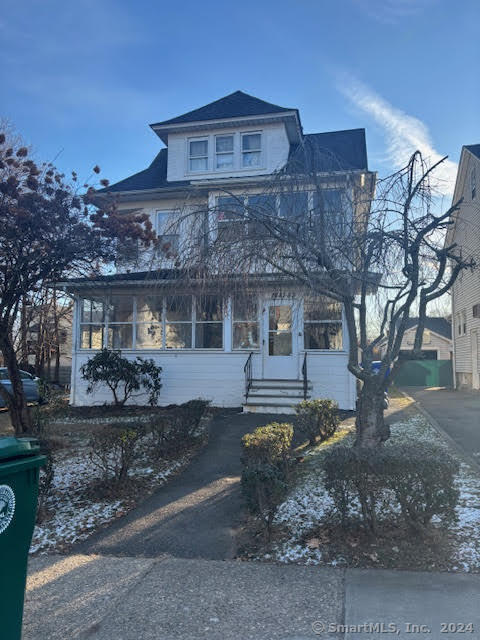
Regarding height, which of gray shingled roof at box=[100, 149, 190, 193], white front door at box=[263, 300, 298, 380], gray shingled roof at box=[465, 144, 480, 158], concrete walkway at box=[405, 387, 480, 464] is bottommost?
concrete walkway at box=[405, 387, 480, 464]

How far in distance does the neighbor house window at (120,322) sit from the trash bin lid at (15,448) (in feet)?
38.6

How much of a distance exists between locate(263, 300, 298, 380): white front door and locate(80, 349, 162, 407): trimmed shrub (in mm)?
3065

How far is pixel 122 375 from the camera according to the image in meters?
12.4

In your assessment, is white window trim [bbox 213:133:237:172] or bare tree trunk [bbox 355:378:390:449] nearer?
bare tree trunk [bbox 355:378:390:449]

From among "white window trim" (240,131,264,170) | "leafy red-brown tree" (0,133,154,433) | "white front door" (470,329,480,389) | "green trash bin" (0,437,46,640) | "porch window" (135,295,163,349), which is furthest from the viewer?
"white front door" (470,329,480,389)

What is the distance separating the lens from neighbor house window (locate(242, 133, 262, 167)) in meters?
15.2

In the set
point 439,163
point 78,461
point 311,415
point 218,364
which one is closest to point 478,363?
point 218,364

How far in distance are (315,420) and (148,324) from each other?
23.9 feet

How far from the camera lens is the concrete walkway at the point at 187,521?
437 centimetres

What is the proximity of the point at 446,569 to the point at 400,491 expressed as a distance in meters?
0.65

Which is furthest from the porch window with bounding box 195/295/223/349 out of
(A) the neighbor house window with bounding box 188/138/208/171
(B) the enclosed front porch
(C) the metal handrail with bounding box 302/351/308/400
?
(A) the neighbor house window with bounding box 188/138/208/171

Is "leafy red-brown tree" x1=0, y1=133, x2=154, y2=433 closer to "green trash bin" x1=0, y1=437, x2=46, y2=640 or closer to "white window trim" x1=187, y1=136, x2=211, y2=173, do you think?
"green trash bin" x1=0, y1=437, x2=46, y2=640

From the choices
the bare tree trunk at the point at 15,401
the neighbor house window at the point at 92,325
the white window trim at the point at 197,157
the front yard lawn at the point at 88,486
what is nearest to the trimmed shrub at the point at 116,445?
the front yard lawn at the point at 88,486

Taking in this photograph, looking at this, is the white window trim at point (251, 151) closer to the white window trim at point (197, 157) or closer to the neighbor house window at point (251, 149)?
the neighbor house window at point (251, 149)
